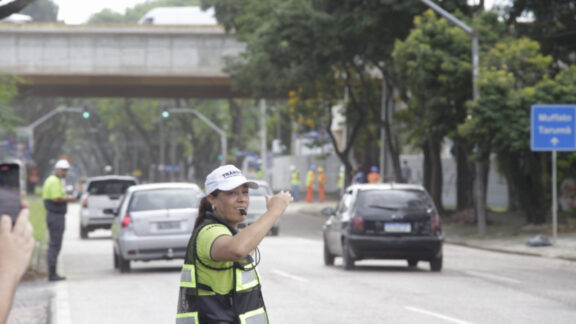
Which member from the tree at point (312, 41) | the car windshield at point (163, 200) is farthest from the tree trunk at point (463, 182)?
the car windshield at point (163, 200)

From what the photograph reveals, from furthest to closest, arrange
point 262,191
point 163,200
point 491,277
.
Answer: point 262,191
point 163,200
point 491,277

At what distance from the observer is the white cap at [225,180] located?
5500 millimetres

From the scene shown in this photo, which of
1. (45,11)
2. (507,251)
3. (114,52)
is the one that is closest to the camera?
(507,251)

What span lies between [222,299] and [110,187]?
2858 cm

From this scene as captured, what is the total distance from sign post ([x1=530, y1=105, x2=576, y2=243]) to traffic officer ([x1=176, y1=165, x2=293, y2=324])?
21543 mm

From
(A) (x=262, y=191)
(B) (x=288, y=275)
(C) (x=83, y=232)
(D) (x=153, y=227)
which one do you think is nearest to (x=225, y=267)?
(B) (x=288, y=275)

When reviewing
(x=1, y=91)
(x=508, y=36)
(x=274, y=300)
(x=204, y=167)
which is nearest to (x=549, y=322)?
(x=274, y=300)

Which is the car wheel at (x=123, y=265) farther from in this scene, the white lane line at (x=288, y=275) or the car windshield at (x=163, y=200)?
the white lane line at (x=288, y=275)

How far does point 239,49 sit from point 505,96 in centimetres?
2468

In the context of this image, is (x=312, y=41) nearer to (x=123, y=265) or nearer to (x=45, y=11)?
(x=123, y=265)

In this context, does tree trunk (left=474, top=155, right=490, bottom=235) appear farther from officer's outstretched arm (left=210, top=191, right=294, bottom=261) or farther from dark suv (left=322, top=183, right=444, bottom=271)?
officer's outstretched arm (left=210, top=191, right=294, bottom=261)

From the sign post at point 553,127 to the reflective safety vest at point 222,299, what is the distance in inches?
853

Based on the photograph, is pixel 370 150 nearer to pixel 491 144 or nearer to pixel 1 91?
pixel 491 144

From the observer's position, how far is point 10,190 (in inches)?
130
